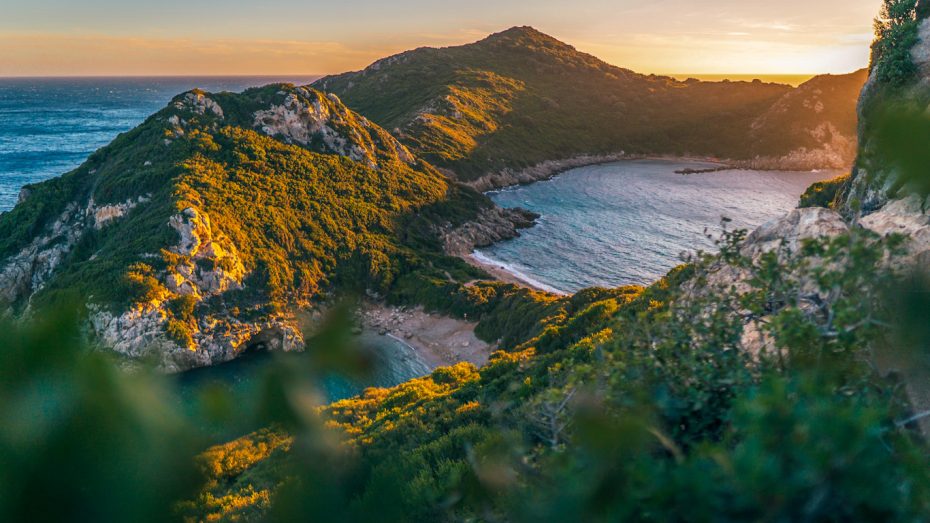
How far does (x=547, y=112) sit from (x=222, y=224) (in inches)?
3552

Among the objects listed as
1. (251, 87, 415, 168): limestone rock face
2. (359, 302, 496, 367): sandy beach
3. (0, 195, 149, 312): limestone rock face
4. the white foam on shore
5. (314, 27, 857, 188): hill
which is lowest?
(359, 302, 496, 367): sandy beach

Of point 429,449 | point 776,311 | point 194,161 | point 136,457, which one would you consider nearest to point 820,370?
point 776,311

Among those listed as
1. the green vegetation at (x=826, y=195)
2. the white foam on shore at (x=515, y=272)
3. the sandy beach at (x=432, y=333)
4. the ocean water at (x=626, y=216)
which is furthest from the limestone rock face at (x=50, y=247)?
the green vegetation at (x=826, y=195)

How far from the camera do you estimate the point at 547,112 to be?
113312 millimetres

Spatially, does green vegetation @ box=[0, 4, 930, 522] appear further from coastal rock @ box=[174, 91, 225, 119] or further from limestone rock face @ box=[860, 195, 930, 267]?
coastal rock @ box=[174, 91, 225, 119]

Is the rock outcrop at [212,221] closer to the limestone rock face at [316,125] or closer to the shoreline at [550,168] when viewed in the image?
the limestone rock face at [316,125]

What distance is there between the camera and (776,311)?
5.65m

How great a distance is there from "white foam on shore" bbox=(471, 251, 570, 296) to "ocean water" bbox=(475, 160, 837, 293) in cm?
12

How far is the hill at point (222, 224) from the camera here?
3067 cm

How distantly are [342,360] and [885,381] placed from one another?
181 inches

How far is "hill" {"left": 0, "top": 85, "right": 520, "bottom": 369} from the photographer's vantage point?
30.7 m

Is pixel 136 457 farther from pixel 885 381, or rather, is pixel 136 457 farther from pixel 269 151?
pixel 269 151

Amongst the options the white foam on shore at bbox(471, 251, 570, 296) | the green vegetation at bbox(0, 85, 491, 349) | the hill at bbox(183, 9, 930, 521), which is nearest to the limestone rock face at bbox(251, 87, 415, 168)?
the green vegetation at bbox(0, 85, 491, 349)

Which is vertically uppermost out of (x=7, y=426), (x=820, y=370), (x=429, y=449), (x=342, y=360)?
(x=342, y=360)
